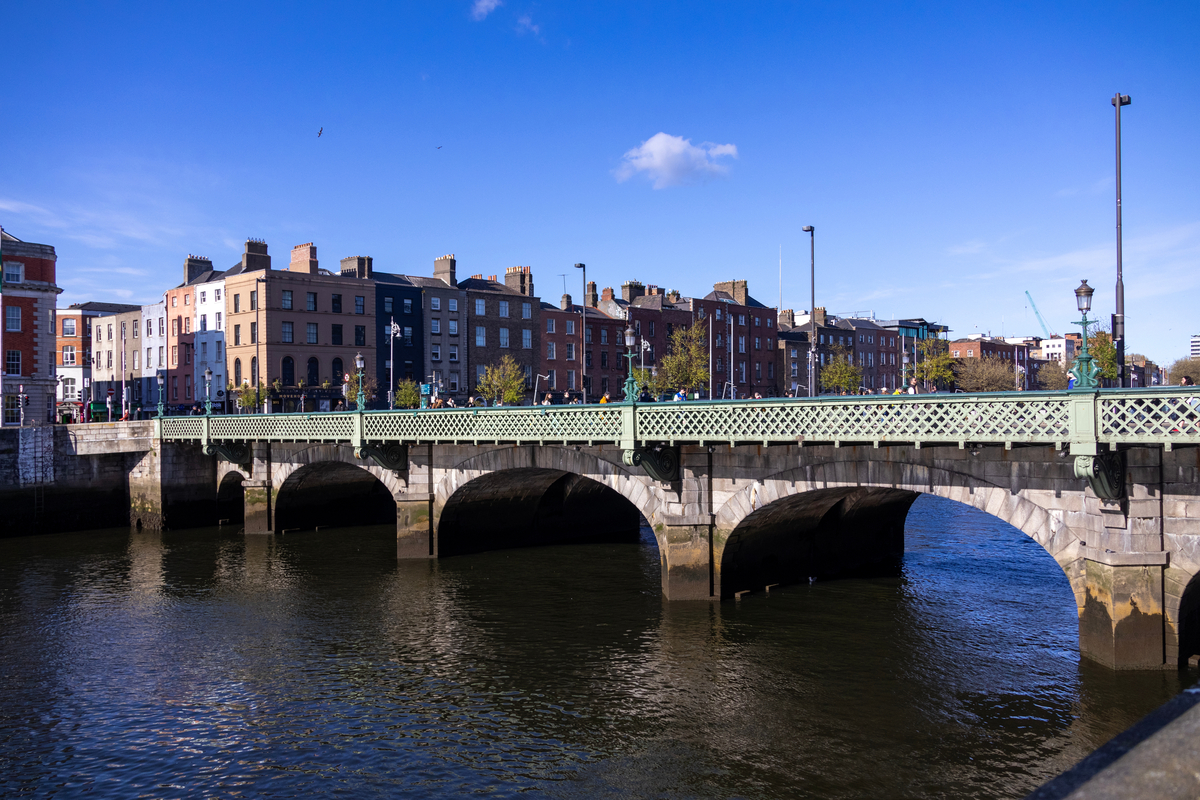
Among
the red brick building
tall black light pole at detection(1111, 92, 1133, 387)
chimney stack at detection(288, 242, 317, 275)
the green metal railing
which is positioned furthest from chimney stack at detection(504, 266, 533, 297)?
tall black light pole at detection(1111, 92, 1133, 387)

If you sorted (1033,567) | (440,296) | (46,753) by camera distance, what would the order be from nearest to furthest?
(46,753)
(1033,567)
(440,296)

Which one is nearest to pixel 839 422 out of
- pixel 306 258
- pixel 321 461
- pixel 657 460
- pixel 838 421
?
pixel 838 421

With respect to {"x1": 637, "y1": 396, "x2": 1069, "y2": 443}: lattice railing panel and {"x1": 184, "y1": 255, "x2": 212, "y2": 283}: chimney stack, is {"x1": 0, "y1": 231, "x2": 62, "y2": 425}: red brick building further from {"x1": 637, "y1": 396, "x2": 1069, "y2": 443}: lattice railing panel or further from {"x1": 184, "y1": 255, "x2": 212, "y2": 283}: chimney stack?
{"x1": 637, "y1": 396, "x2": 1069, "y2": 443}: lattice railing panel

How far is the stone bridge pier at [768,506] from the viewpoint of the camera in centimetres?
1727

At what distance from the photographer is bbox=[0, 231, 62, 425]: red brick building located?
59.4m

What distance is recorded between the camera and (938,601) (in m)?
26.5

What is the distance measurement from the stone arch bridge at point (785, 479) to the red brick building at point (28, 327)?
22.6 metres

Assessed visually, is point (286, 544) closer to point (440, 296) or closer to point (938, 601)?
point (938, 601)

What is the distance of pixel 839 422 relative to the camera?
20.7 m

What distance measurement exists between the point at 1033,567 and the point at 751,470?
14.0 meters

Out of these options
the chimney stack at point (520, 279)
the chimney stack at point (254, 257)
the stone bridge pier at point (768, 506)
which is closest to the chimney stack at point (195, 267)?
the chimney stack at point (254, 257)

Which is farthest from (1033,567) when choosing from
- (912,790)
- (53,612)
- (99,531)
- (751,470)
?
(99,531)

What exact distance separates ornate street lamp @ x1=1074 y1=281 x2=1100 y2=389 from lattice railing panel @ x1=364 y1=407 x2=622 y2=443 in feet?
39.9

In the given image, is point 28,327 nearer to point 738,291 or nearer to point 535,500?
point 535,500
